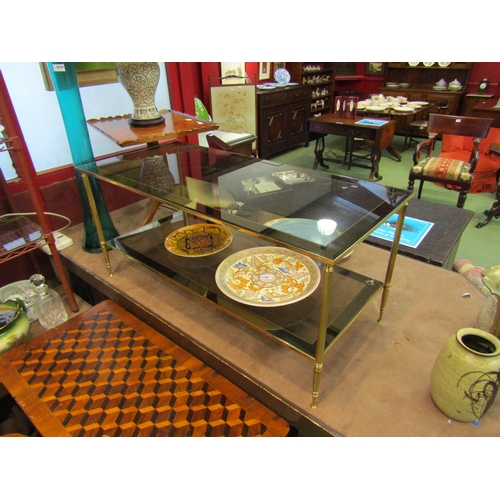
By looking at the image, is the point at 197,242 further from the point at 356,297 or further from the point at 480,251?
the point at 480,251

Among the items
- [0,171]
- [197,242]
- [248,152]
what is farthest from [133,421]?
[248,152]

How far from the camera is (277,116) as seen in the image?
3.84 m

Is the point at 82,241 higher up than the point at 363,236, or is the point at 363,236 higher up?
the point at 363,236

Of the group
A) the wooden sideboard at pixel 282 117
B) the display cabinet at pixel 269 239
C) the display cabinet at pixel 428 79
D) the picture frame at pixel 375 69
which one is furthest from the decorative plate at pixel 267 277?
the picture frame at pixel 375 69

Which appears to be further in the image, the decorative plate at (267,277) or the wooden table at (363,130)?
the wooden table at (363,130)

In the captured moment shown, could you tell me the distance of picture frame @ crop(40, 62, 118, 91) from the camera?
1433mm

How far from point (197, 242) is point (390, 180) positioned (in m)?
2.79

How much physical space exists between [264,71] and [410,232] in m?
3.20

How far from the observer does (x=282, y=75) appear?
3.97 metres

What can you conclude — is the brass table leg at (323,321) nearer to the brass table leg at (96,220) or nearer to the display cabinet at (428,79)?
the brass table leg at (96,220)

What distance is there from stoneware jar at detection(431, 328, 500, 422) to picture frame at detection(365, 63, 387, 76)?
5.29 m

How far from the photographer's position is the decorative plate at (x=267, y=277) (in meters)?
0.90

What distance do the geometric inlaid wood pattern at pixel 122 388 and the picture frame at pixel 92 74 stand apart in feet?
3.16

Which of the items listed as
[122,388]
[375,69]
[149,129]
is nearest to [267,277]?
[122,388]
